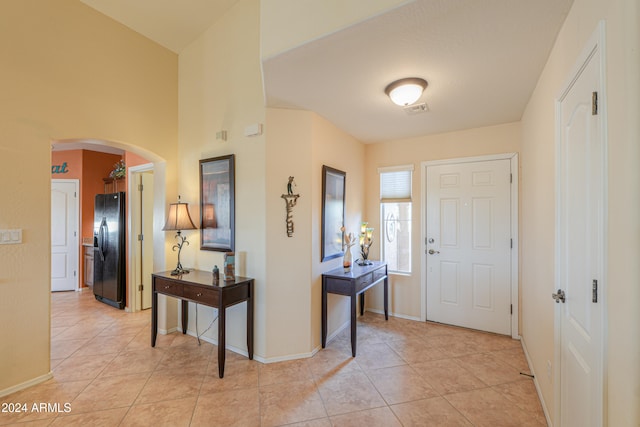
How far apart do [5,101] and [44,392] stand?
7.58ft

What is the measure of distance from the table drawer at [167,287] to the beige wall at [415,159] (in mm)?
2493

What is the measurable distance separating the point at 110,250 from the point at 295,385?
12.0 ft

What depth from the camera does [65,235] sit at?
537 cm

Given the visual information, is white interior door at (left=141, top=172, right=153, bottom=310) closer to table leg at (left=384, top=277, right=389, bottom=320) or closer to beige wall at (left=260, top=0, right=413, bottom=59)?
beige wall at (left=260, top=0, right=413, bottom=59)

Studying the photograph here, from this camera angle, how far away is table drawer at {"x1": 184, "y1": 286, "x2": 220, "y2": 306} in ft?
8.15

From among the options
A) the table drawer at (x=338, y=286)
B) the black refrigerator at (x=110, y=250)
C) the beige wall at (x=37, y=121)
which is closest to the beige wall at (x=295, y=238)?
the table drawer at (x=338, y=286)

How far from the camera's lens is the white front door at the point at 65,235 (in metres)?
5.30

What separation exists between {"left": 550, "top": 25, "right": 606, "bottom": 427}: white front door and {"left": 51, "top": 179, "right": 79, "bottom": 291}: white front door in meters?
7.06

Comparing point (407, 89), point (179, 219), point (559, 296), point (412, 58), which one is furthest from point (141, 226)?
point (559, 296)

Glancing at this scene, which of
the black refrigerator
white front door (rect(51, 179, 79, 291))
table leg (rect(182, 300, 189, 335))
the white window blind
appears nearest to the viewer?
table leg (rect(182, 300, 189, 335))

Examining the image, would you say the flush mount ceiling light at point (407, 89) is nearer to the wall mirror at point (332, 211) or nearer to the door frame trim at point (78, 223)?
the wall mirror at point (332, 211)

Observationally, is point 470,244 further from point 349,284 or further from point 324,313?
point 324,313

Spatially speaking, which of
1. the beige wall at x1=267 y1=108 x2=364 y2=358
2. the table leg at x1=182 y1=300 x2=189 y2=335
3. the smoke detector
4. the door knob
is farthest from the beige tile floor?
the smoke detector

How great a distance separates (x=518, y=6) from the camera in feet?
4.60
